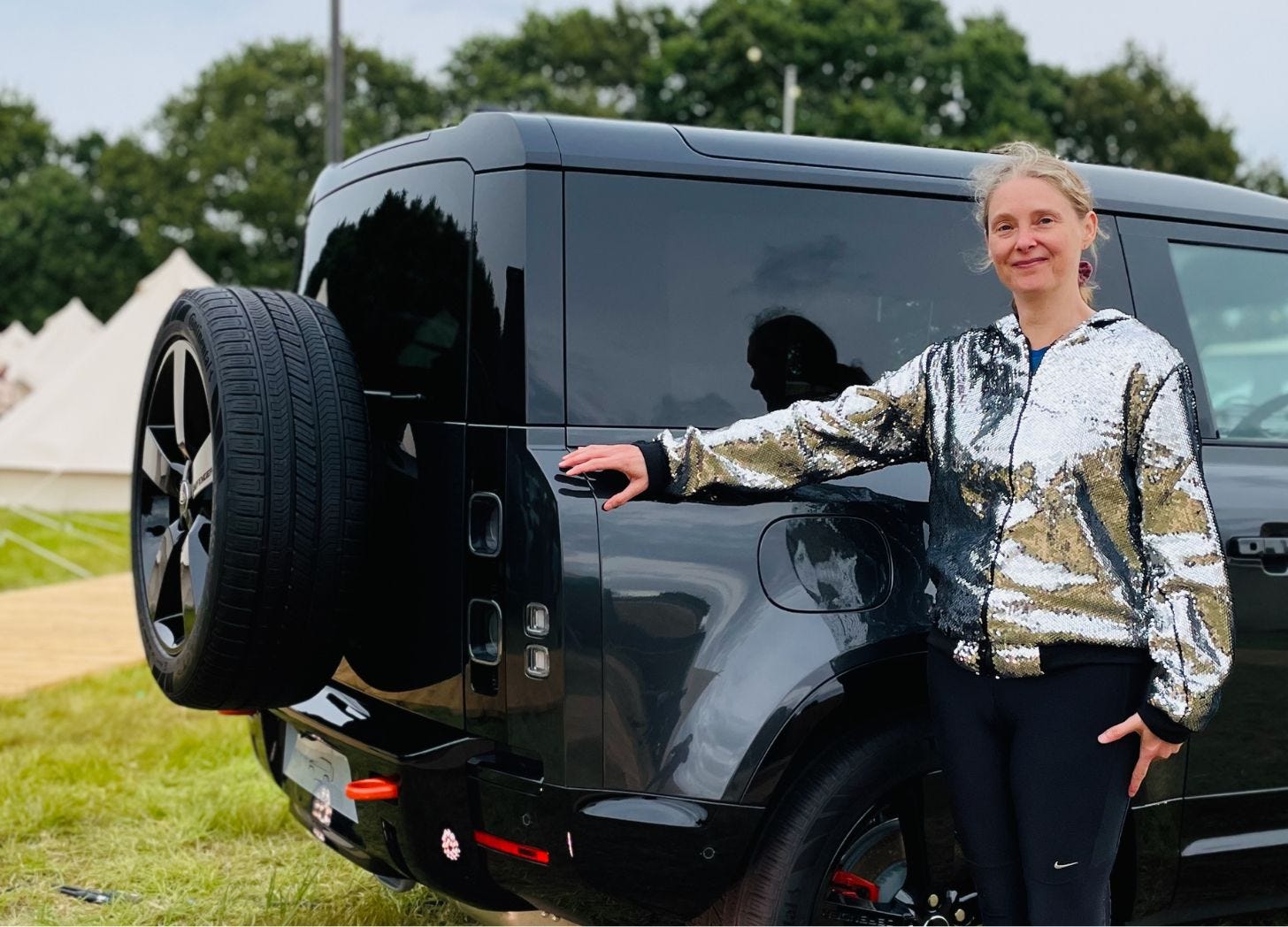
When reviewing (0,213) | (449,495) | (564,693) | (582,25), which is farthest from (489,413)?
(0,213)

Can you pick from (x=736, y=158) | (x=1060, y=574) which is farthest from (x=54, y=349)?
(x=1060, y=574)

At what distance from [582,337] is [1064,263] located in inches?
34.8

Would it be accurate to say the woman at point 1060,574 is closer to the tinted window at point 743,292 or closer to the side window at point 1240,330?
the tinted window at point 743,292

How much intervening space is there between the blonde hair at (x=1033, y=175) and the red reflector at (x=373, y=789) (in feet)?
5.20

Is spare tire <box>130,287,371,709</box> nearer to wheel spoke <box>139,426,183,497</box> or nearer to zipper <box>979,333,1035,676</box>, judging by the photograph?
wheel spoke <box>139,426,183,497</box>

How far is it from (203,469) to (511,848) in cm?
106

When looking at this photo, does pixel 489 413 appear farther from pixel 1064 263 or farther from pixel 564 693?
pixel 1064 263


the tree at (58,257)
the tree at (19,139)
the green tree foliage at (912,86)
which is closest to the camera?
the green tree foliage at (912,86)

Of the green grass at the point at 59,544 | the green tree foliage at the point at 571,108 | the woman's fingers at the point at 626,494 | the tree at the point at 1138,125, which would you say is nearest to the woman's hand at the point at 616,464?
the woman's fingers at the point at 626,494

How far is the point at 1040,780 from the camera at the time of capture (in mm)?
2154

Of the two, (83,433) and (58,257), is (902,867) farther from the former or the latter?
(58,257)

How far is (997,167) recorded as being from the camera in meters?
2.34

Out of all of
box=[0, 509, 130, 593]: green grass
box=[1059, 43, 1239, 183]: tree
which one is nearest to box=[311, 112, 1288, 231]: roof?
box=[0, 509, 130, 593]: green grass

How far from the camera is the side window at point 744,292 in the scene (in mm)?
2545
